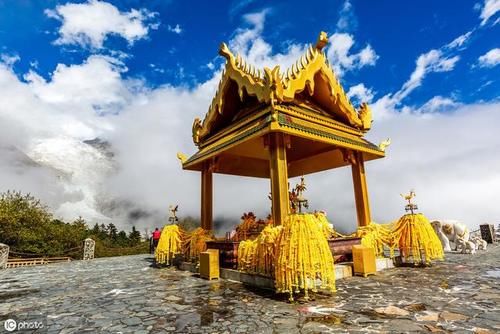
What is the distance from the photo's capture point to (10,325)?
4.21 m

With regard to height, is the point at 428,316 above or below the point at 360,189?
below

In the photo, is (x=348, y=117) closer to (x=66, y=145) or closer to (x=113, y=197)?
(x=113, y=197)

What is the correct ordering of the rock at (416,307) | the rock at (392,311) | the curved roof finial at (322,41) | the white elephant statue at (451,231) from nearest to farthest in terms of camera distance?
1. the rock at (392,311)
2. the rock at (416,307)
3. the curved roof finial at (322,41)
4. the white elephant statue at (451,231)

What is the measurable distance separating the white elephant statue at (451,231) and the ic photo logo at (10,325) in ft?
47.8

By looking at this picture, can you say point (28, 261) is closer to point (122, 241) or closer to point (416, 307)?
point (122, 241)

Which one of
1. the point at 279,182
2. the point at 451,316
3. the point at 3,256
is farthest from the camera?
the point at 3,256

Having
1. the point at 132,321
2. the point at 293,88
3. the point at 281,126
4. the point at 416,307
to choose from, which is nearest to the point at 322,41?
the point at 293,88

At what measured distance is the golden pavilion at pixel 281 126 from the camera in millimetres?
7277

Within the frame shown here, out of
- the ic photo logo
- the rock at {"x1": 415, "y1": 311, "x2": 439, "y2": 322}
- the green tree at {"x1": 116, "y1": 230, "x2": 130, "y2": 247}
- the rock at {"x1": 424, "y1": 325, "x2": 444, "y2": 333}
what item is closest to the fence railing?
the green tree at {"x1": 116, "y1": 230, "x2": 130, "y2": 247}

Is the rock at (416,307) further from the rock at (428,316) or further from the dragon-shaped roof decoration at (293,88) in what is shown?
the dragon-shaped roof decoration at (293,88)

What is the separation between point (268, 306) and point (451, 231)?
11789 millimetres

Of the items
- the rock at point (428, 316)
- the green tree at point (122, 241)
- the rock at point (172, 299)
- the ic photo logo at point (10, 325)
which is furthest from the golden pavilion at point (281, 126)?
the green tree at point (122, 241)

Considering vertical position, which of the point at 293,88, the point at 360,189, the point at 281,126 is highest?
the point at 293,88

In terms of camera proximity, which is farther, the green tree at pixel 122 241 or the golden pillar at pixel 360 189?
the green tree at pixel 122 241
